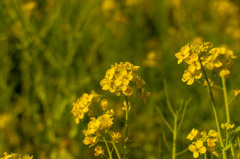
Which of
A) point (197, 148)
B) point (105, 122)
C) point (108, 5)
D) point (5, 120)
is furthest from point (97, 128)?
point (108, 5)

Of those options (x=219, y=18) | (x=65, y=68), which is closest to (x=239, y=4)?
(x=219, y=18)

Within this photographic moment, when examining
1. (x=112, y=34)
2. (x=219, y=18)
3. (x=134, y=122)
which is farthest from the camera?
(x=219, y=18)

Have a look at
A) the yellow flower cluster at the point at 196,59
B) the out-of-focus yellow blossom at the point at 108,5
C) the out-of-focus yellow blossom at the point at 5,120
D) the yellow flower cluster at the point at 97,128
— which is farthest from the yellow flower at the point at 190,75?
the out-of-focus yellow blossom at the point at 108,5

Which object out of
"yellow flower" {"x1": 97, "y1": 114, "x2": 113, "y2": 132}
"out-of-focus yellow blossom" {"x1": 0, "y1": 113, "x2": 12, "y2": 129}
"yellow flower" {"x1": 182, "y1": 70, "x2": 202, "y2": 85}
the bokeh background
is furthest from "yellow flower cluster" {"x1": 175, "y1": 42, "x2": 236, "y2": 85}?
"out-of-focus yellow blossom" {"x1": 0, "y1": 113, "x2": 12, "y2": 129}

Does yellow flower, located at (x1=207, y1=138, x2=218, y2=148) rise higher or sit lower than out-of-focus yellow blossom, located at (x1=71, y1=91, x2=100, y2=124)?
lower

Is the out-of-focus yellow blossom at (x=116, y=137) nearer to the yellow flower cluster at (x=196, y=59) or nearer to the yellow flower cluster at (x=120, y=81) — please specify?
the yellow flower cluster at (x=120, y=81)

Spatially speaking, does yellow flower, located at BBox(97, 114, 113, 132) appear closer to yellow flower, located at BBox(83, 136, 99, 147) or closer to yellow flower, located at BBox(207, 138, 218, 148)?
yellow flower, located at BBox(83, 136, 99, 147)

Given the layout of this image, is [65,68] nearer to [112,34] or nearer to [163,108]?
[163,108]

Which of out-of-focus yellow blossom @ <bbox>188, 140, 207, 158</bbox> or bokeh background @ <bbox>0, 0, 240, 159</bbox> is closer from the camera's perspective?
out-of-focus yellow blossom @ <bbox>188, 140, 207, 158</bbox>

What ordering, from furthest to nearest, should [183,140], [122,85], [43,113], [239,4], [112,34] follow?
[239,4]
[112,34]
[43,113]
[183,140]
[122,85]
